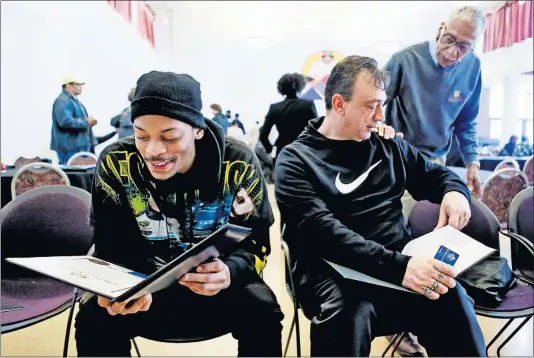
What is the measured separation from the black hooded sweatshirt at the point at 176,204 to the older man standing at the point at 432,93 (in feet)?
3.14

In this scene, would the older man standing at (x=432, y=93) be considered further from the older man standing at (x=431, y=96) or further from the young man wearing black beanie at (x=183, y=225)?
the young man wearing black beanie at (x=183, y=225)

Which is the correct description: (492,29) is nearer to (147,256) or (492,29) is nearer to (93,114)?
(93,114)

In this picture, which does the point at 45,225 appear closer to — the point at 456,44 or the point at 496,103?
the point at 456,44

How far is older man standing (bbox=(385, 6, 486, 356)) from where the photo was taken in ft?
Result: 6.26

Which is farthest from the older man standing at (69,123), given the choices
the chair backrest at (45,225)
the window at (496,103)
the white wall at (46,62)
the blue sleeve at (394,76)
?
the window at (496,103)

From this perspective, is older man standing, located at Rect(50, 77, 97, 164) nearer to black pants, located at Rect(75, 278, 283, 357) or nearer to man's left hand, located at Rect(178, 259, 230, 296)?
black pants, located at Rect(75, 278, 283, 357)

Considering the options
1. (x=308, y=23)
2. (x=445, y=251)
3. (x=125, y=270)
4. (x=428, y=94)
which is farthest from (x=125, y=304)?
(x=308, y=23)

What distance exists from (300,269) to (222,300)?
357mm

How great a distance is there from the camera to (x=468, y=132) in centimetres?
210

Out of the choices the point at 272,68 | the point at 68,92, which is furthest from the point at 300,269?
the point at 272,68

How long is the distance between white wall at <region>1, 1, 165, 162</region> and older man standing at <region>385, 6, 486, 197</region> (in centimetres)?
413

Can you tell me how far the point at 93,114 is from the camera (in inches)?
268

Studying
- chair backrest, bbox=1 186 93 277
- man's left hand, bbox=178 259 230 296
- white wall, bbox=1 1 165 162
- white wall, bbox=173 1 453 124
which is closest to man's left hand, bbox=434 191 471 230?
man's left hand, bbox=178 259 230 296

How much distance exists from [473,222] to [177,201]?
4.02 ft
